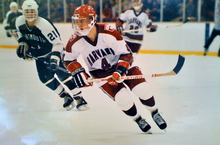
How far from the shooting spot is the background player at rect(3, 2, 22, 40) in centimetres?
200

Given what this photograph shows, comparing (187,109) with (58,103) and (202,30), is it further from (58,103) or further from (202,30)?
(58,103)

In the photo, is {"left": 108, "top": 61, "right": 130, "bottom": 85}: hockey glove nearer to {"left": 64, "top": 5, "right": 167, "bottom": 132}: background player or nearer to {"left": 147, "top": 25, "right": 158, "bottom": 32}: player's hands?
{"left": 64, "top": 5, "right": 167, "bottom": 132}: background player

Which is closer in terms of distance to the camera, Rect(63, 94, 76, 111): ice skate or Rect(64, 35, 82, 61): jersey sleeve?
Rect(64, 35, 82, 61): jersey sleeve

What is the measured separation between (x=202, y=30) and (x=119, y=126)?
87cm

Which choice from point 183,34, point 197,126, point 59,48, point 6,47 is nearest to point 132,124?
point 197,126

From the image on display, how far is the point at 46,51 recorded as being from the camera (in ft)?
6.89

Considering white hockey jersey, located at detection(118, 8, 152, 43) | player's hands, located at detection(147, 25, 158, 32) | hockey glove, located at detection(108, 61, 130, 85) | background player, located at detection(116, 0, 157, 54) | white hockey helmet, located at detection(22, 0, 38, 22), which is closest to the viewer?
hockey glove, located at detection(108, 61, 130, 85)

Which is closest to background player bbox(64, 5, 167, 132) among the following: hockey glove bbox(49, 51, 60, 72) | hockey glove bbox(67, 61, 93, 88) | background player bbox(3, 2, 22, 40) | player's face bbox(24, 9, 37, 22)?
hockey glove bbox(67, 61, 93, 88)

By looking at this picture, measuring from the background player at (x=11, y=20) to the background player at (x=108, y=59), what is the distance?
0.41 m

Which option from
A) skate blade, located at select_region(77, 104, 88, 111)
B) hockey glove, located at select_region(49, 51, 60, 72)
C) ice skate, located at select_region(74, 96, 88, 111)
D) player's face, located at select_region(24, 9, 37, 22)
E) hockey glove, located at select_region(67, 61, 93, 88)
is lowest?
skate blade, located at select_region(77, 104, 88, 111)

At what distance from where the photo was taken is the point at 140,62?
2227mm

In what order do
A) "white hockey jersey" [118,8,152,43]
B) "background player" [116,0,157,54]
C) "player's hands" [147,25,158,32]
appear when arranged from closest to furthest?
"background player" [116,0,157,54] → "player's hands" [147,25,158,32] → "white hockey jersey" [118,8,152,43]

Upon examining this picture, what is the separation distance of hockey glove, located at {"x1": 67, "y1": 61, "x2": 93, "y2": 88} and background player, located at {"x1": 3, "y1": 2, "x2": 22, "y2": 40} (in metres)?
0.46

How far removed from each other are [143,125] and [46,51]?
762mm
